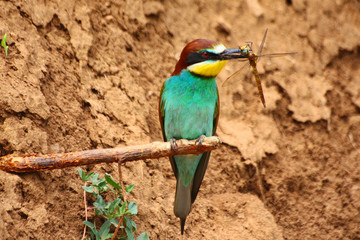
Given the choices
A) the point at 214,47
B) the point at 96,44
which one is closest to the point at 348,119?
the point at 214,47

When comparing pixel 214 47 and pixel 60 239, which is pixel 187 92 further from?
pixel 60 239

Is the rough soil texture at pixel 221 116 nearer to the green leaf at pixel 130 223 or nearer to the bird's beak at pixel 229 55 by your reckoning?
the green leaf at pixel 130 223

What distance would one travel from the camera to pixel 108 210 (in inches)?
100

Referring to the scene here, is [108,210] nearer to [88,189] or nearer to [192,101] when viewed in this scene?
[88,189]

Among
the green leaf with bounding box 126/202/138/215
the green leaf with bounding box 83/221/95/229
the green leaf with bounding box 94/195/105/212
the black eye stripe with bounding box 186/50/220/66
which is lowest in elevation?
the green leaf with bounding box 83/221/95/229

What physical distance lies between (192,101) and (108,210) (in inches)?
41.7

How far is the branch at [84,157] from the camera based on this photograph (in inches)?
90.5

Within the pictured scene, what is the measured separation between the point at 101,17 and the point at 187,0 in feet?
3.33

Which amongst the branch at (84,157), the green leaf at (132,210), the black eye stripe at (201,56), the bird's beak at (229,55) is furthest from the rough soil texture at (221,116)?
the bird's beak at (229,55)

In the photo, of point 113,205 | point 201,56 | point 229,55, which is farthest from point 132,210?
point 229,55

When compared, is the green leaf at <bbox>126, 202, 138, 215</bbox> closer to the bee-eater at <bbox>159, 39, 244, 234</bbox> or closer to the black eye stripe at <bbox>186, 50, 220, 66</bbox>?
the bee-eater at <bbox>159, 39, 244, 234</bbox>

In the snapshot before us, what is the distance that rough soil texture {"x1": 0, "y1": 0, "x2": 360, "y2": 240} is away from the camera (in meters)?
2.64

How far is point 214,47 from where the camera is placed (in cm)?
320

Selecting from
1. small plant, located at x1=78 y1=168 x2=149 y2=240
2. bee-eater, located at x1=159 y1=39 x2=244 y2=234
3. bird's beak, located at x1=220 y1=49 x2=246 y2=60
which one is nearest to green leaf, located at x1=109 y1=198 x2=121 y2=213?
A: small plant, located at x1=78 y1=168 x2=149 y2=240
